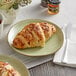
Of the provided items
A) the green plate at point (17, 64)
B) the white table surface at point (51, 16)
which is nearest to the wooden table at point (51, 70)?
the green plate at point (17, 64)

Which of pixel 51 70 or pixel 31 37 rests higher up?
pixel 31 37

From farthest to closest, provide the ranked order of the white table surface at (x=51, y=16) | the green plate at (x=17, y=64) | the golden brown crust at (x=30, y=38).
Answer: the white table surface at (x=51, y=16), the golden brown crust at (x=30, y=38), the green plate at (x=17, y=64)

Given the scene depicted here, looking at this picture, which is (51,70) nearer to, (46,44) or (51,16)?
(46,44)

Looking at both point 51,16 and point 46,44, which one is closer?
point 46,44

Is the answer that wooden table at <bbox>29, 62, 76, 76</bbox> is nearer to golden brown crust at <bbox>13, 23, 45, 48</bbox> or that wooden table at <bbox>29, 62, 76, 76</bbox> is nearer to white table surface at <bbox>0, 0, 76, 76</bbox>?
golden brown crust at <bbox>13, 23, 45, 48</bbox>

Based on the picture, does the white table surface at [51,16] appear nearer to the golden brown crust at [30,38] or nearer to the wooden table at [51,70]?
the golden brown crust at [30,38]

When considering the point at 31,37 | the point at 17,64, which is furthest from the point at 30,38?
the point at 17,64
